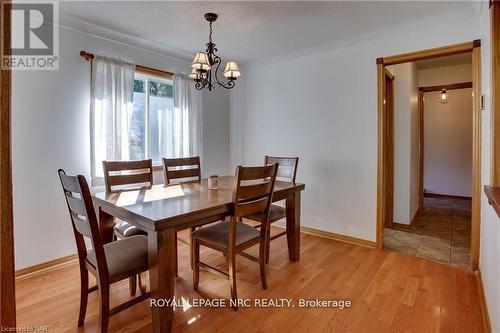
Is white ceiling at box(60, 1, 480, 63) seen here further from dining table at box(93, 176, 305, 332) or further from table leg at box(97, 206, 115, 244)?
table leg at box(97, 206, 115, 244)

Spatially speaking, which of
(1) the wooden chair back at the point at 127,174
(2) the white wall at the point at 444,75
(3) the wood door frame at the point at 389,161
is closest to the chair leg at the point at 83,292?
(1) the wooden chair back at the point at 127,174

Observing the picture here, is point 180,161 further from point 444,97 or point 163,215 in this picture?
point 444,97

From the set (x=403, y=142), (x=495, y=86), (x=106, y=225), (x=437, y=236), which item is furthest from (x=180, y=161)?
(x=437, y=236)

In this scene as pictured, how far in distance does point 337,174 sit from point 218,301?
2029 millimetres

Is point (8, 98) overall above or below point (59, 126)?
below

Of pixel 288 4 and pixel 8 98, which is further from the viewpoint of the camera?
pixel 288 4

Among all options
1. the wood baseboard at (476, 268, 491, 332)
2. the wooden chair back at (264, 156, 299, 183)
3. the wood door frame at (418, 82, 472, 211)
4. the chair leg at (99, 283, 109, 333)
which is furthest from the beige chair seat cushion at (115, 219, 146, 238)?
the wood door frame at (418, 82, 472, 211)

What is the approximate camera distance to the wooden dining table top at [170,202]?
1.48 meters

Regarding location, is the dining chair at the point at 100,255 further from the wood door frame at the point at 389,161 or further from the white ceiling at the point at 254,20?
the wood door frame at the point at 389,161

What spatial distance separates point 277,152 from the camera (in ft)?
12.5

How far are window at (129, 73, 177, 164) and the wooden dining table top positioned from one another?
39.6 inches

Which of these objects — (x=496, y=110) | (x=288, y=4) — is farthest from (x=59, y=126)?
(x=496, y=110)

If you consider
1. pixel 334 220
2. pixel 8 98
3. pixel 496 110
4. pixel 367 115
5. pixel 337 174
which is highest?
pixel 367 115

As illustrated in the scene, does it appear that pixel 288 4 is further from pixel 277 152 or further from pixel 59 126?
pixel 59 126
